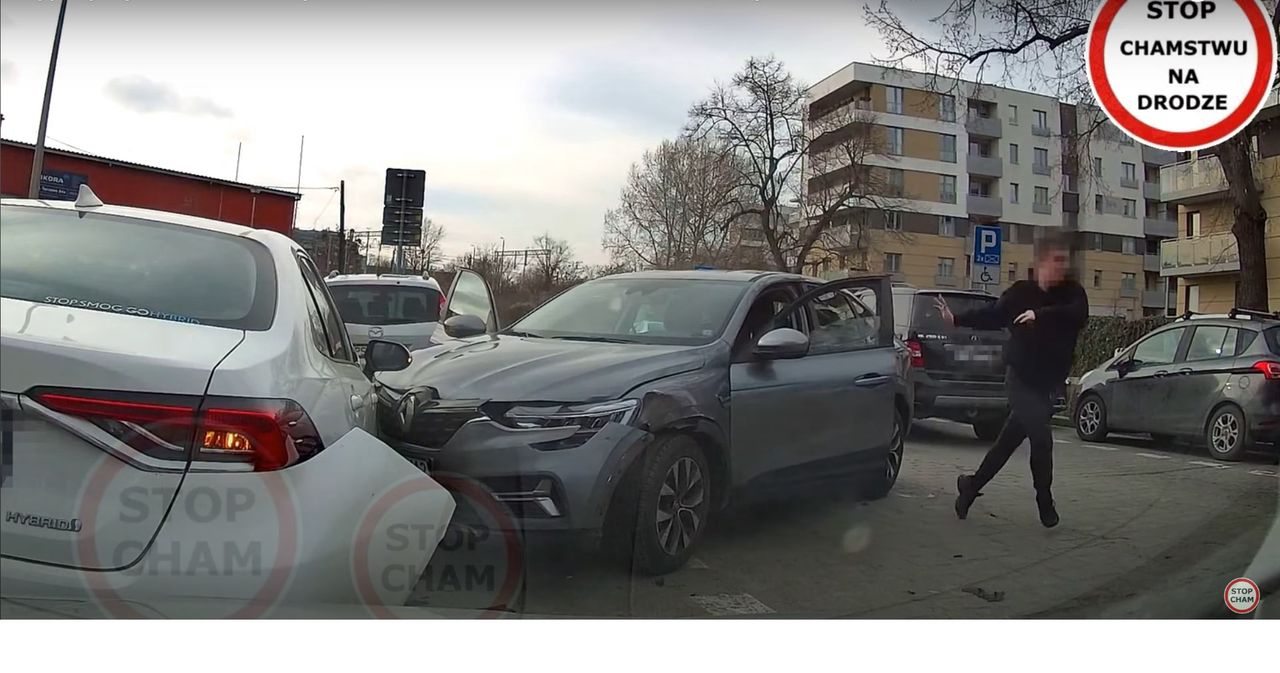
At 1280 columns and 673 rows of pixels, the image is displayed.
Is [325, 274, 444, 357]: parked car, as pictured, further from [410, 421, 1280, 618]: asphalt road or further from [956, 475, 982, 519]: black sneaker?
[956, 475, 982, 519]: black sneaker

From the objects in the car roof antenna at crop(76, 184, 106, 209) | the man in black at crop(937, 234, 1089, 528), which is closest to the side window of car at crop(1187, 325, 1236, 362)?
the man in black at crop(937, 234, 1089, 528)

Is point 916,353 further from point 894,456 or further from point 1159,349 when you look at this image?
point 1159,349

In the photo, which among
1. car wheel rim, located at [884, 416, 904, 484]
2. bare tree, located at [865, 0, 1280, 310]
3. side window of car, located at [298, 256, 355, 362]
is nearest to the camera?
side window of car, located at [298, 256, 355, 362]

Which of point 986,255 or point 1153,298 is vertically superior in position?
point 986,255

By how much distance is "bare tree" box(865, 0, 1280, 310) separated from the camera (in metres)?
3.42

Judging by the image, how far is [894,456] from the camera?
4621 mm

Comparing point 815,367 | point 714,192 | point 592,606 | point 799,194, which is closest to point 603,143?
point 714,192

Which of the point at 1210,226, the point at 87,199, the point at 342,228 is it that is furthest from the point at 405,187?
the point at 1210,226

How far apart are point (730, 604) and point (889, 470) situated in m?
1.55

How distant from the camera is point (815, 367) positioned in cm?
421

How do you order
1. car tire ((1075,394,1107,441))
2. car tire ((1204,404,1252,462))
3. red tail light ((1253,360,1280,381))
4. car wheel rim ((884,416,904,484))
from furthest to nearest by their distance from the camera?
car tire ((1075,394,1107,441)), car wheel rim ((884,416,904,484)), red tail light ((1253,360,1280,381)), car tire ((1204,404,1252,462))

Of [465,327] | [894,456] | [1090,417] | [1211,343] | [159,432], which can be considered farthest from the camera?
[1211,343]

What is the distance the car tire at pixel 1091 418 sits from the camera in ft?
15.3

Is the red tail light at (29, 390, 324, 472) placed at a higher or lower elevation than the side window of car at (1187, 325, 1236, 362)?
lower
